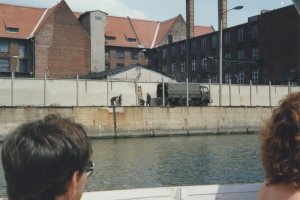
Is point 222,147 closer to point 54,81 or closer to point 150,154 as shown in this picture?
point 150,154

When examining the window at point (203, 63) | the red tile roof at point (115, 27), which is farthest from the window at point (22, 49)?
the window at point (203, 63)

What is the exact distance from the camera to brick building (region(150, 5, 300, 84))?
54.0 meters

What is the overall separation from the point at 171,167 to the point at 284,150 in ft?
49.3

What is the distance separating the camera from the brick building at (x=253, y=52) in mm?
54000

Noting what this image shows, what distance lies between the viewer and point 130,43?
79.2m

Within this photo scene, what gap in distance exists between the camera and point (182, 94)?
41812mm

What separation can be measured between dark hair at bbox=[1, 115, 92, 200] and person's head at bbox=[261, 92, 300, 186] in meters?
1.01

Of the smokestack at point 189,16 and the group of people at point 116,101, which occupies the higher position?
the smokestack at point 189,16

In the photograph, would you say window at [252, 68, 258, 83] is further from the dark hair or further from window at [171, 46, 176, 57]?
the dark hair

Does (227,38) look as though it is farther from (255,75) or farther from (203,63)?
(255,75)

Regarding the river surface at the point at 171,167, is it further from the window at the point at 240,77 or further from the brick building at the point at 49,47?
the brick building at the point at 49,47

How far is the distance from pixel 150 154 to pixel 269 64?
37675mm

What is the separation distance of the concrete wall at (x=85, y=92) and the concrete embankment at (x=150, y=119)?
7.00ft

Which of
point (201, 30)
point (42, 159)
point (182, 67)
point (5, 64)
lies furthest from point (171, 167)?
point (201, 30)
